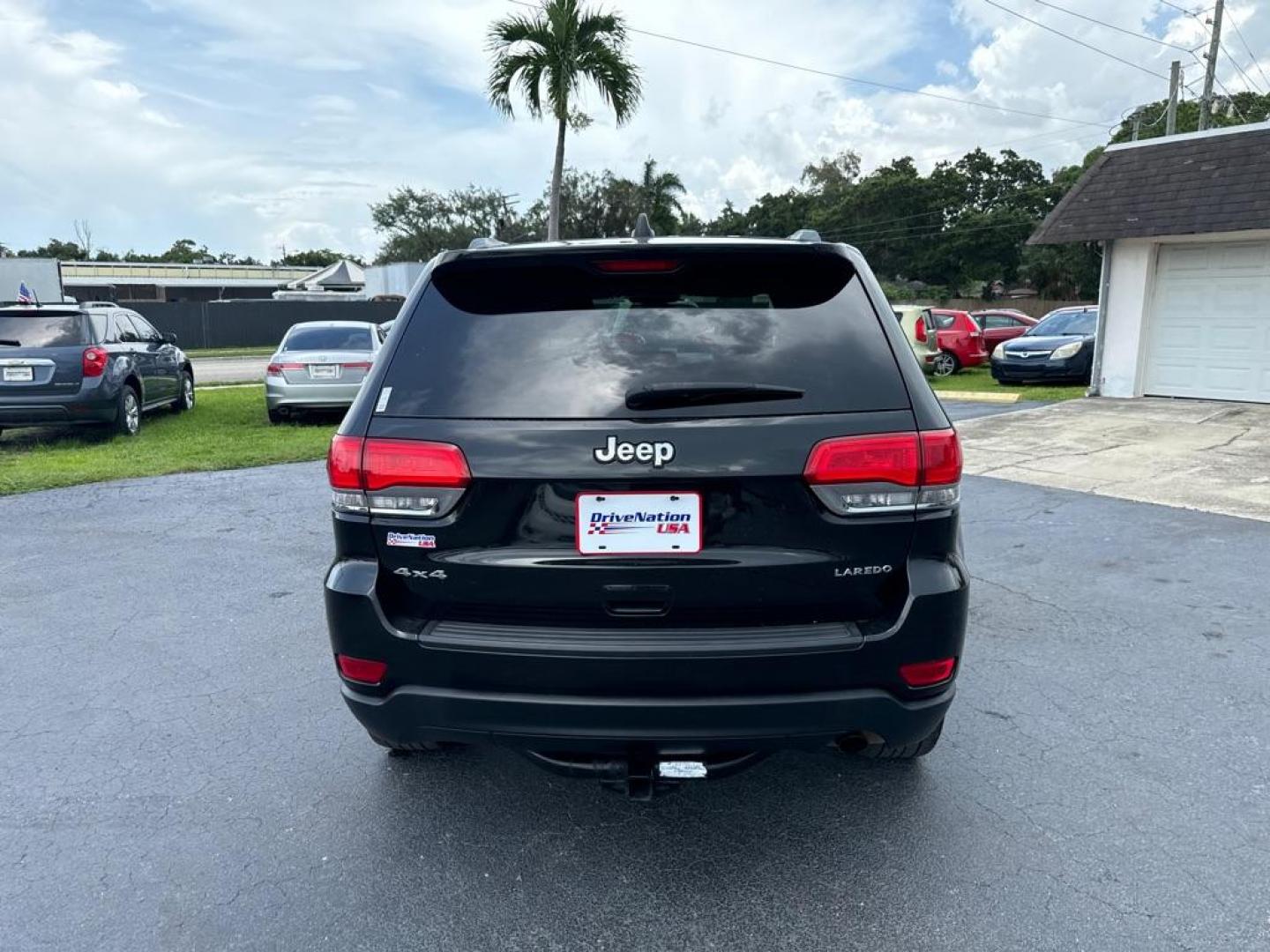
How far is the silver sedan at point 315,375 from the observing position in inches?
456

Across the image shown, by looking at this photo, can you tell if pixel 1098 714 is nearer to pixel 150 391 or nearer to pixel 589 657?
pixel 589 657

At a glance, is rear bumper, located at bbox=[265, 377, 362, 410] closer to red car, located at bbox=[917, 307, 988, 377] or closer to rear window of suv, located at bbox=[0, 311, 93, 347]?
rear window of suv, located at bbox=[0, 311, 93, 347]

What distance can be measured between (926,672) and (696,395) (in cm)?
99

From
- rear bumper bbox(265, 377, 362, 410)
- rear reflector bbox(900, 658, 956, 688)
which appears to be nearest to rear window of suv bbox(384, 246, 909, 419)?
rear reflector bbox(900, 658, 956, 688)

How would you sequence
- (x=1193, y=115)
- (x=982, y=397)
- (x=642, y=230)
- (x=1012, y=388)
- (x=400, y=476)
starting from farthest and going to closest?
(x=1193, y=115), (x=1012, y=388), (x=982, y=397), (x=642, y=230), (x=400, y=476)

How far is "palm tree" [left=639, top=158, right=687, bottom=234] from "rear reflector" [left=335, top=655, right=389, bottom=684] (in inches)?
1734

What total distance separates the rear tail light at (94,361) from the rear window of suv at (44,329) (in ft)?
0.47

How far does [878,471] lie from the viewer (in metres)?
2.28

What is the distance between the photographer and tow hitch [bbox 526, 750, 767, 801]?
2387mm

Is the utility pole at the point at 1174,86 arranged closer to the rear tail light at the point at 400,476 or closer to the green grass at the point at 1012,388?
the green grass at the point at 1012,388

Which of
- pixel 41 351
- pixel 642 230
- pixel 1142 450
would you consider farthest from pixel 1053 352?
pixel 41 351

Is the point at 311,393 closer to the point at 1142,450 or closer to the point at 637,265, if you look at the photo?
the point at 637,265

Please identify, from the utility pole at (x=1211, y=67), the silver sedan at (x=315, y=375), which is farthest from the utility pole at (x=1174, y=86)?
the silver sedan at (x=315, y=375)

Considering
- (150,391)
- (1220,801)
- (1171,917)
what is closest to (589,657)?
(1171,917)
